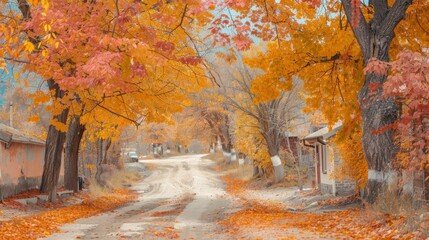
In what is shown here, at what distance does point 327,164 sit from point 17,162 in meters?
15.2

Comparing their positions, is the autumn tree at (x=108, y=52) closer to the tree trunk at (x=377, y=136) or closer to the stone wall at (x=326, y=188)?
the tree trunk at (x=377, y=136)

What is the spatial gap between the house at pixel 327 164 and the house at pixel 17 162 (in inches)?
546

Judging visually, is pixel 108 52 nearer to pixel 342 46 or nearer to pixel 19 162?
pixel 342 46

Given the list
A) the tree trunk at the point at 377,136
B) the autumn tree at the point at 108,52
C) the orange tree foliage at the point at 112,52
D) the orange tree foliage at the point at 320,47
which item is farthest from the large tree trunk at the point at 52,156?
the tree trunk at the point at 377,136

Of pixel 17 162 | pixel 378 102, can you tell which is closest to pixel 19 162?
pixel 17 162

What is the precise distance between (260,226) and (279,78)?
232 inches

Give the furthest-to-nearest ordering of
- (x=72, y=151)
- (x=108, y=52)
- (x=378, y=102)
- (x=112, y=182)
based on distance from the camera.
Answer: (x=112, y=182) → (x=72, y=151) → (x=378, y=102) → (x=108, y=52)

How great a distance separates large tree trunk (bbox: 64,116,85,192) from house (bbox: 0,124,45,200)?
1782 mm

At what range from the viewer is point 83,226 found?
1725 cm

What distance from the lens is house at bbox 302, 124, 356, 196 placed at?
2730 centimetres

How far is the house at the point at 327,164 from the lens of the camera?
27297mm

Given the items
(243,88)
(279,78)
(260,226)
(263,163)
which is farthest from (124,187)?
(260,226)

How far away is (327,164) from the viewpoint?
30594 mm

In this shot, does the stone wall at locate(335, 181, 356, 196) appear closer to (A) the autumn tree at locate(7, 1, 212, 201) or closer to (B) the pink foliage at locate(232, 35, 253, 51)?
(A) the autumn tree at locate(7, 1, 212, 201)
